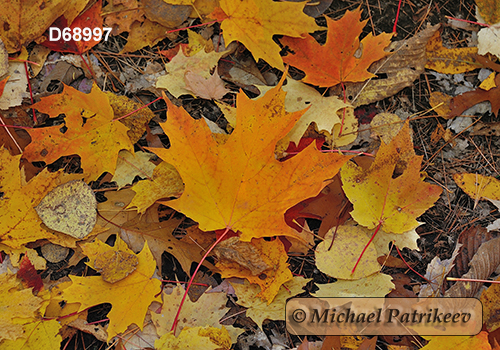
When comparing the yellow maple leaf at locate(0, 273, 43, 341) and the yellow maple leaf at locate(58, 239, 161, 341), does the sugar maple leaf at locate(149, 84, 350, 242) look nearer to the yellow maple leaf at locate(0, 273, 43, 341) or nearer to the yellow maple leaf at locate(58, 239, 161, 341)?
the yellow maple leaf at locate(58, 239, 161, 341)

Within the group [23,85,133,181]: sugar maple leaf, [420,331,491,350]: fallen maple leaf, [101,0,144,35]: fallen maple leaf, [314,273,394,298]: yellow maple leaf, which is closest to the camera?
[420,331,491,350]: fallen maple leaf

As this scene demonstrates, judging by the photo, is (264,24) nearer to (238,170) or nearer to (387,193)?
(238,170)

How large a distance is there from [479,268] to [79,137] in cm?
197

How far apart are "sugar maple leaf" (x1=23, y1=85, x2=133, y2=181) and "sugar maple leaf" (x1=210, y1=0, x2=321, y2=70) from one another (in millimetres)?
712

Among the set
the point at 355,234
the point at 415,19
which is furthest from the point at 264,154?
the point at 415,19

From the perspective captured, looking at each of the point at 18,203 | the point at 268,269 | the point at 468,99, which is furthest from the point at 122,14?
the point at 468,99

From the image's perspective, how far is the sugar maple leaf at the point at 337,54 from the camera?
1.80m

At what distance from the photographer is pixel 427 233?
6.00 ft

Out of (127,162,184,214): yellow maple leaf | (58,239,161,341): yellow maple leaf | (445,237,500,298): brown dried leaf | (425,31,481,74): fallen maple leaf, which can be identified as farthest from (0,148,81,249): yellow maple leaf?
(425,31,481,74): fallen maple leaf

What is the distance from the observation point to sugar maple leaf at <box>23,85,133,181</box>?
1.73 m

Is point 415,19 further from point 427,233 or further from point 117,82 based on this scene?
point 117,82

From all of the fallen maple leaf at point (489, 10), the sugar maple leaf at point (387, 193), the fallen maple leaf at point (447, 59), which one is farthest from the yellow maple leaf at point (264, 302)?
the fallen maple leaf at point (489, 10)

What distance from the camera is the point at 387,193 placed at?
1650 mm

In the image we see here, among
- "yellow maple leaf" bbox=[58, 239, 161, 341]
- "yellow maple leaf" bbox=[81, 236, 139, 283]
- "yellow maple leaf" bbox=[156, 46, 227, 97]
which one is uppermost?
"yellow maple leaf" bbox=[156, 46, 227, 97]
